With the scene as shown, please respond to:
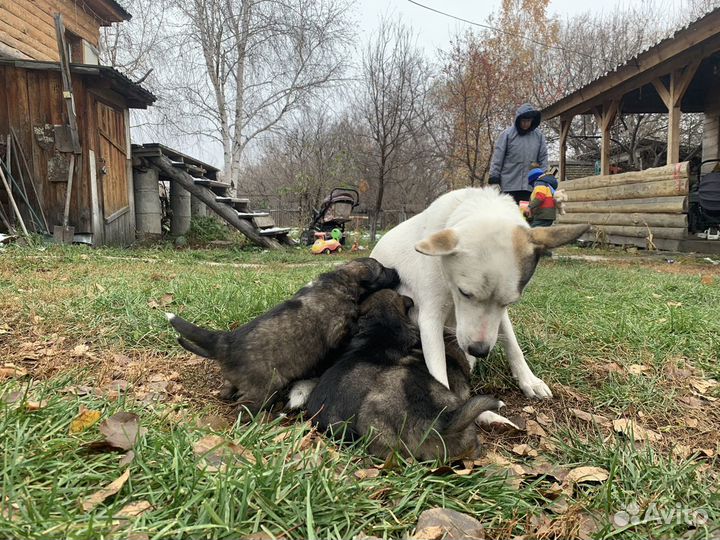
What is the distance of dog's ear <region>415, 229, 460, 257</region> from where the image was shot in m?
2.37

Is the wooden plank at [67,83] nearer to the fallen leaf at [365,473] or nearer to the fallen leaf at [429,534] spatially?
the fallen leaf at [365,473]

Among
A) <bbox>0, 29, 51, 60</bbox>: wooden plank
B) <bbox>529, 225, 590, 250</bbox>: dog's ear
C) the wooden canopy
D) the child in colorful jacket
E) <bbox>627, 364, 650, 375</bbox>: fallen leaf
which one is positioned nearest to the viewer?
<bbox>529, 225, 590, 250</bbox>: dog's ear

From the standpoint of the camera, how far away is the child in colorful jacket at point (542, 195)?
7.15 m

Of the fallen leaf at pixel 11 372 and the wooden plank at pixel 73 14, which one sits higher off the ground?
the wooden plank at pixel 73 14

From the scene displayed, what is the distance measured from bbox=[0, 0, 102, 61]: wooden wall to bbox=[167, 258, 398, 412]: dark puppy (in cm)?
1193

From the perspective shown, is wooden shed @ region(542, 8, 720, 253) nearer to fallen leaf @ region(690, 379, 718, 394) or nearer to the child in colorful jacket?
the child in colorful jacket

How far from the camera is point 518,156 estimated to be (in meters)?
8.34

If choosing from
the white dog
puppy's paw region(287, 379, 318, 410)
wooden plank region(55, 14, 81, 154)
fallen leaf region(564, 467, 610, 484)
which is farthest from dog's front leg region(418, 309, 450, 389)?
wooden plank region(55, 14, 81, 154)

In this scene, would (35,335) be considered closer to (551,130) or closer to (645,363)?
(645,363)

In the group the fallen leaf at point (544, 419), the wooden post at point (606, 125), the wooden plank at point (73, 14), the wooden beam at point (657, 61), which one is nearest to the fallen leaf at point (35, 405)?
the fallen leaf at point (544, 419)

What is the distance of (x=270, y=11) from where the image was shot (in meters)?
20.6

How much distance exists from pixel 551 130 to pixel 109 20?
929 inches

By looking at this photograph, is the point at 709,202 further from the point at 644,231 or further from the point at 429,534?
the point at 429,534

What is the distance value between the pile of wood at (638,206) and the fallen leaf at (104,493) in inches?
469
